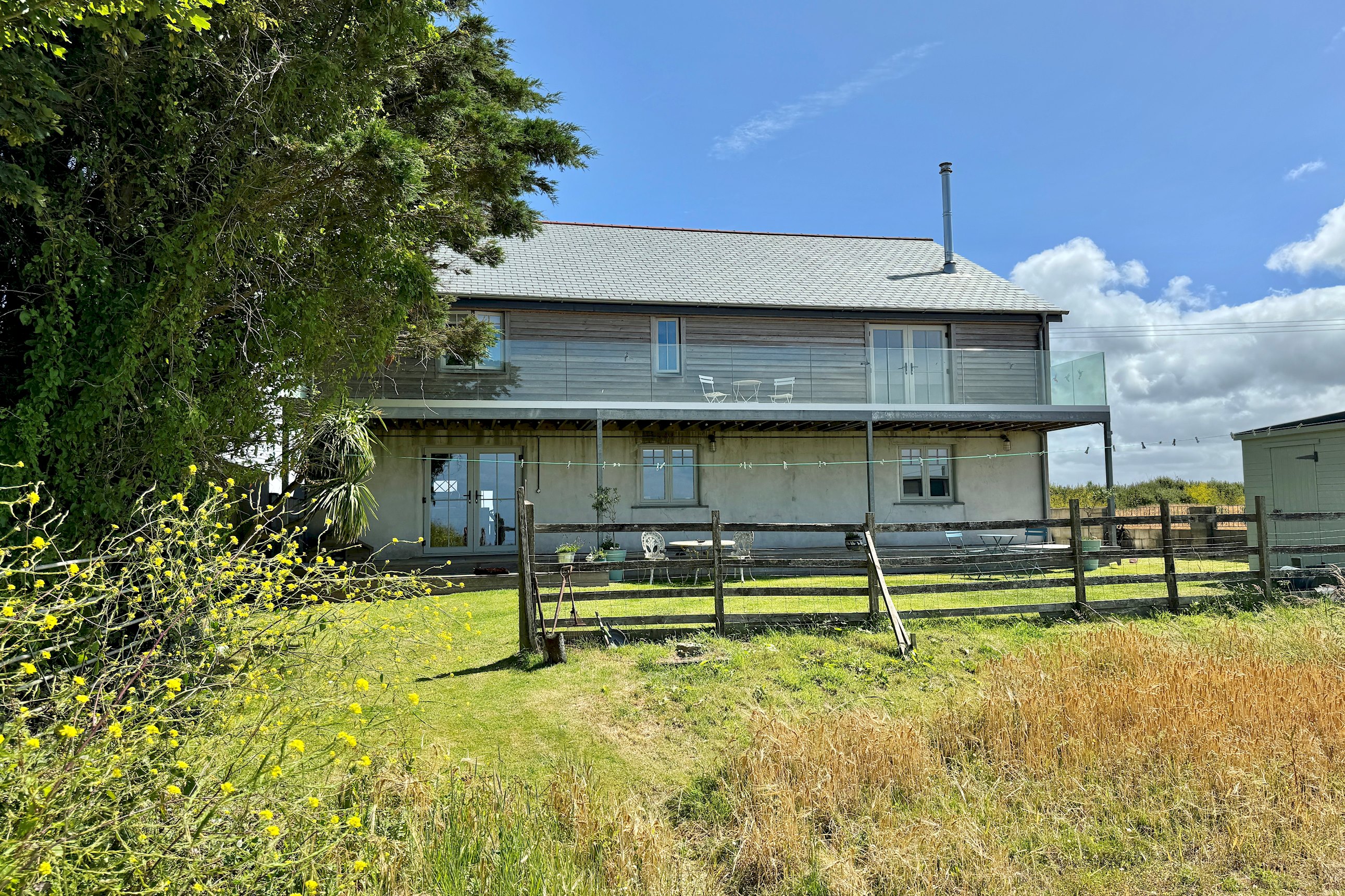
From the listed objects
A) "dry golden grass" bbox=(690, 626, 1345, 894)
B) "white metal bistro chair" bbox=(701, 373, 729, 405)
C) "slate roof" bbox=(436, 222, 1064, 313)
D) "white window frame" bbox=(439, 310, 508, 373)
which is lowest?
"dry golden grass" bbox=(690, 626, 1345, 894)

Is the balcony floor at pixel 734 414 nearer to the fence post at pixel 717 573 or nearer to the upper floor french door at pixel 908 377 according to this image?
the upper floor french door at pixel 908 377

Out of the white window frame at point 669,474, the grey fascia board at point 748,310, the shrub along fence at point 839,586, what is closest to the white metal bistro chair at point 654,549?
the shrub along fence at point 839,586

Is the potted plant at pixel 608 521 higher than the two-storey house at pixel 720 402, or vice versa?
the two-storey house at pixel 720 402

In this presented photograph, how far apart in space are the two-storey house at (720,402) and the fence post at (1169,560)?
219 inches

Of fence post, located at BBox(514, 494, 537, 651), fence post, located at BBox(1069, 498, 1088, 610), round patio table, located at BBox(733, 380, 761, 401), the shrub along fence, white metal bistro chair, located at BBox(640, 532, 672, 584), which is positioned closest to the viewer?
fence post, located at BBox(514, 494, 537, 651)

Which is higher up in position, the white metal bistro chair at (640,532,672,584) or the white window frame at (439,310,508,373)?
the white window frame at (439,310,508,373)

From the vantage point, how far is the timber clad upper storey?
15070mm

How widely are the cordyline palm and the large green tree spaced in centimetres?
414

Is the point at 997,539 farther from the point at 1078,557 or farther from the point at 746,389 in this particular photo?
the point at 1078,557

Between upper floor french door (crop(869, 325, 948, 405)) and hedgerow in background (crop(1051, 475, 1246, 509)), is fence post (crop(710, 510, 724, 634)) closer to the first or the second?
upper floor french door (crop(869, 325, 948, 405))

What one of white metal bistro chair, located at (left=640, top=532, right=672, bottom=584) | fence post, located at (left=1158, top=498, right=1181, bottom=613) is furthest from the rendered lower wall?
fence post, located at (left=1158, top=498, right=1181, bottom=613)

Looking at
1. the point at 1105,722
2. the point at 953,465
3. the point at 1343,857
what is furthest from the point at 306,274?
the point at 953,465

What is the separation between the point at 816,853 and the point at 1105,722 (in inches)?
A: 98.0

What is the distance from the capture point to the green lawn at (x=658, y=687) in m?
5.54
